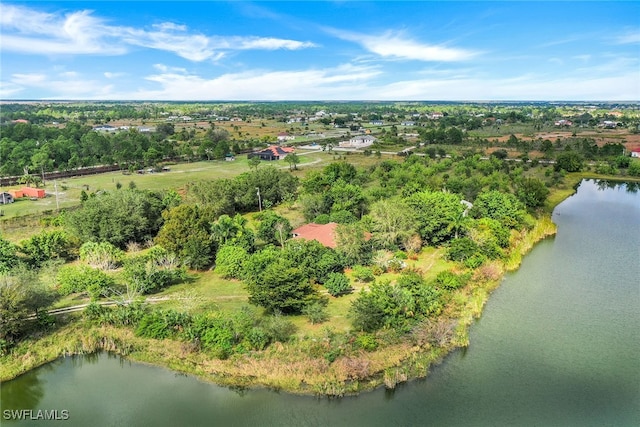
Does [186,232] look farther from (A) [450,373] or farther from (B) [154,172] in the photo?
(B) [154,172]

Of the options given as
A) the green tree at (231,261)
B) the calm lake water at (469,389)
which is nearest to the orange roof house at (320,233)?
the green tree at (231,261)

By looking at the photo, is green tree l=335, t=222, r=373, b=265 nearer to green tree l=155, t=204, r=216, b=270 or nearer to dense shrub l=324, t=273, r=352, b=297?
dense shrub l=324, t=273, r=352, b=297

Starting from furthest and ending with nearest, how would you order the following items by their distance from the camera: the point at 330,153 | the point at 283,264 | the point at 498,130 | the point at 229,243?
the point at 498,130 → the point at 330,153 → the point at 229,243 → the point at 283,264

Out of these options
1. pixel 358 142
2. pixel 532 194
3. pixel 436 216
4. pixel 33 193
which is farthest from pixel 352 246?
pixel 358 142

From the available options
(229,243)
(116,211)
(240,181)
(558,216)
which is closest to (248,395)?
(229,243)

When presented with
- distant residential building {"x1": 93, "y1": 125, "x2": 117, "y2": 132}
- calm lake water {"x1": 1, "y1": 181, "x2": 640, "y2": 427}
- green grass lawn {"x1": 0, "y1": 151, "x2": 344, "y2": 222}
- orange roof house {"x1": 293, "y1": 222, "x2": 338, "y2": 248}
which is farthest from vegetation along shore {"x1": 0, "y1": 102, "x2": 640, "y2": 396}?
distant residential building {"x1": 93, "y1": 125, "x2": 117, "y2": 132}

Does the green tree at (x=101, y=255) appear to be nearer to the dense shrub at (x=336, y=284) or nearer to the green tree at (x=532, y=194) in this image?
the dense shrub at (x=336, y=284)

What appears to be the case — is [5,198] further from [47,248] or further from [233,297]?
[233,297]

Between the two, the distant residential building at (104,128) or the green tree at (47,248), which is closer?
the green tree at (47,248)
